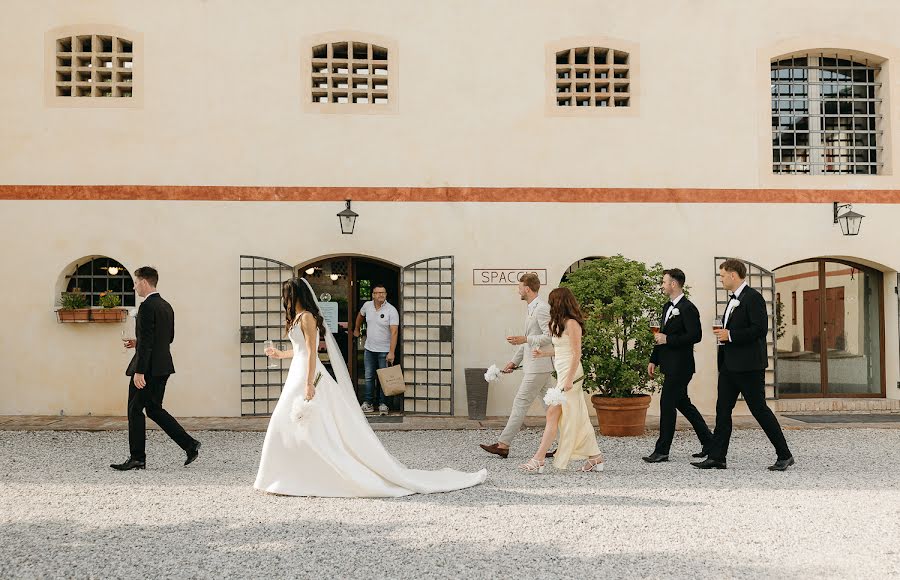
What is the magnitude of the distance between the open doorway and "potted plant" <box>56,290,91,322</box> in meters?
2.99

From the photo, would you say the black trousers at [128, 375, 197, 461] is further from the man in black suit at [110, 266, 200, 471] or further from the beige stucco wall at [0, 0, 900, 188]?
the beige stucco wall at [0, 0, 900, 188]

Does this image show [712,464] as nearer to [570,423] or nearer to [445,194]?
[570,423]

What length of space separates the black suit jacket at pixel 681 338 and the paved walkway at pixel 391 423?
8.73 feet

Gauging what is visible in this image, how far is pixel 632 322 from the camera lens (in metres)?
9.58

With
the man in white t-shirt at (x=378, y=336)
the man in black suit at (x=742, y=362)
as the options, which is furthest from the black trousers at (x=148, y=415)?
the man in black suit at (x=742, y=362)

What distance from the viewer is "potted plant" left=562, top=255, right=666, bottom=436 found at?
937 centimetres

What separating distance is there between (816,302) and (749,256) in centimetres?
148

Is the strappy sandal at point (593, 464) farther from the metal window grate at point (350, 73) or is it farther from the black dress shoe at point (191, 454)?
the metal window grate at point (350, 73)

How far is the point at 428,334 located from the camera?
1136cm

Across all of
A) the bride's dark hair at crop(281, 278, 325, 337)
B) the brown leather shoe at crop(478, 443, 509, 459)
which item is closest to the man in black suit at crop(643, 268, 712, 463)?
the brown leather shoe at crop(478, 443, 509, 459)

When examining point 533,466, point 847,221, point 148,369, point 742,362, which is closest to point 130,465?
point 148,369

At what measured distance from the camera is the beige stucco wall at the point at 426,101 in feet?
37.3

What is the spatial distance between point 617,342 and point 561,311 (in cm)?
266

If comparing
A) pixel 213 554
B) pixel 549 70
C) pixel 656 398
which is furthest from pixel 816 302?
pixel 213 554
